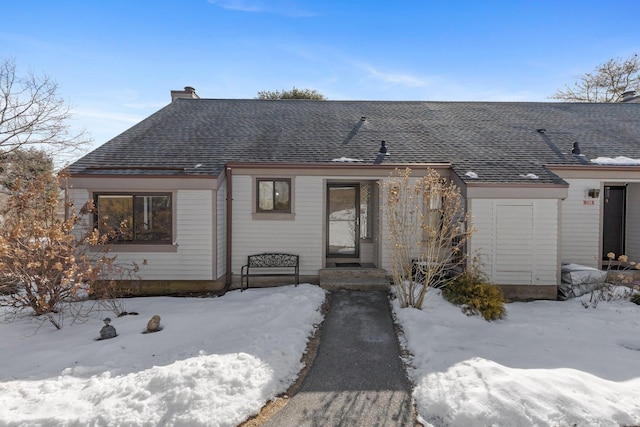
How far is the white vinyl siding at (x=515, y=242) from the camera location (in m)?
7.69

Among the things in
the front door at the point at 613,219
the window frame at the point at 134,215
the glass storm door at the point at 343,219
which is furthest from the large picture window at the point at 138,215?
the front door at the point at 613,219

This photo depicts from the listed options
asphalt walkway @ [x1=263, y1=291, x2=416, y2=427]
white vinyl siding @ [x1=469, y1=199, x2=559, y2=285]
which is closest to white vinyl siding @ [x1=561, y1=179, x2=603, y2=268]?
white vinyl siding @ [x1=469, y1=199, x2=559, y2=285]

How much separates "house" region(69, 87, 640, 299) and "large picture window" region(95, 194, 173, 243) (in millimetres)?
26

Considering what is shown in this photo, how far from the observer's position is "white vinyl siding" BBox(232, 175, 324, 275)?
8555 mm

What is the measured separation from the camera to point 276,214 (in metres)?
8.55

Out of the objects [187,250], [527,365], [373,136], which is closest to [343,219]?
[373,136]

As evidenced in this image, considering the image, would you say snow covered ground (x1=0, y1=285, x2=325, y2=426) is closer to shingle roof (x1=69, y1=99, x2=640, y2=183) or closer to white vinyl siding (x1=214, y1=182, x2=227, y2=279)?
white vinyl siding (x1=214, y1=182, x2=227, y2=279)

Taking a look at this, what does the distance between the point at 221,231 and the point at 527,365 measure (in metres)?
6.95

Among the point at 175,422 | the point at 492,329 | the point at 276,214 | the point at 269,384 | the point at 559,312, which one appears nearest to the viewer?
the point at 175,422

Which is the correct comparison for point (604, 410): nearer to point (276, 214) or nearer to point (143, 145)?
point (276, 214)

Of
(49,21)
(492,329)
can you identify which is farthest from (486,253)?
(49,21)

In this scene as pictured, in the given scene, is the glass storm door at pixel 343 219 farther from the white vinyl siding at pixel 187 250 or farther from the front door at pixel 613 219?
the front door at pixel 613 219

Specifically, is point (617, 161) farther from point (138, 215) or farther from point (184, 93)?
point (184, 93)

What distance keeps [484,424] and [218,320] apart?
14.6 ft
